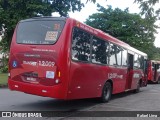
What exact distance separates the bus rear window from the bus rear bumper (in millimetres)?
1426

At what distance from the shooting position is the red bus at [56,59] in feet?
33.6

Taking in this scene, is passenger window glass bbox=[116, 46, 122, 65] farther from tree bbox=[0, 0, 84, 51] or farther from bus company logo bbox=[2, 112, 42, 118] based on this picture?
tree bbox=[0, 0, 84, 51]

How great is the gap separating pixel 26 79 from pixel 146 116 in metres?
4.04

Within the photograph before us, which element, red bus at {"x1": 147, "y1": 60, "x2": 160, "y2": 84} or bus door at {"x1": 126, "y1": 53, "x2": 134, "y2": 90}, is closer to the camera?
bus door at {"x1": 126, "y1": 53, "x2": 134, "y2": 90}

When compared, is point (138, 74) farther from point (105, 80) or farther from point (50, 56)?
point (50, 56)

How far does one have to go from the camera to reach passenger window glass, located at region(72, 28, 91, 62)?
35.3 ft

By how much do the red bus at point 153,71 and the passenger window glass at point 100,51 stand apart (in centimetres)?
2058

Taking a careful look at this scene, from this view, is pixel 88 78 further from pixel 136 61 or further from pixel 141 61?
pixel 141 61

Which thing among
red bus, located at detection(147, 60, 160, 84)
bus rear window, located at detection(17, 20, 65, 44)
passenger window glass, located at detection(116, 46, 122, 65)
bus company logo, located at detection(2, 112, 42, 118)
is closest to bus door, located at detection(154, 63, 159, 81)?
red bus, located at detection(147, 60, 160, 84)

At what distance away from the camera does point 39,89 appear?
10.4 metres

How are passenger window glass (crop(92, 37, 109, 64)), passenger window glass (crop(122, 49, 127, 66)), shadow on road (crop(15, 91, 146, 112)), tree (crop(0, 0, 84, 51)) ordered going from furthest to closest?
tree (crop(0, 0, 84, 51)) < passenger window glass (crop(122, 49, 127, 66)) < passenger window glass (crop(92, 37, 109, 64)) < shadow on road (crop(15, 91, 146, 112))

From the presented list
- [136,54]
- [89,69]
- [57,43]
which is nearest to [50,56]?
[57,43]

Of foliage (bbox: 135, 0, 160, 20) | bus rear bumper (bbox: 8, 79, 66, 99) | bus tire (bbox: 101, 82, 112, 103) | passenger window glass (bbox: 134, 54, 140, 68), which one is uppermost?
foliage (bbox: 135, 0, 160, 20)

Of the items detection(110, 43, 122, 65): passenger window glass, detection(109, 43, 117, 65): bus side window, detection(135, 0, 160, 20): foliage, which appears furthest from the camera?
detection(110, 43, 122, 65): passenger window glass
